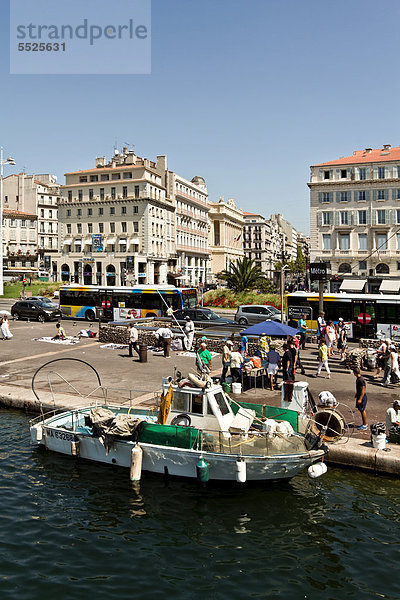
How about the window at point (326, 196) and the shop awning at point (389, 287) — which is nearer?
the shop awning at point (389, 287)

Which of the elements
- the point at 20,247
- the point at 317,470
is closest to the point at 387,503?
the point at 317,470

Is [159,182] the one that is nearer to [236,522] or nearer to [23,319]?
[23,319]

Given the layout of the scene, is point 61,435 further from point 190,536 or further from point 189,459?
point 190,536

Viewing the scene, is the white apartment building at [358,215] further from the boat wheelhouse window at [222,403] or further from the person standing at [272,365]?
the boat wheelhouse window at [222,403]

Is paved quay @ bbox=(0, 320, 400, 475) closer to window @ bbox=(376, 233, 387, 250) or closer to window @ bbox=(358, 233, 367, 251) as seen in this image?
window @ bbox=(376, 233, 387, 250)

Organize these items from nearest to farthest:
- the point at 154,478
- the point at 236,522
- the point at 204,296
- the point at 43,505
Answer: the point at 236,522, the point at 43,505, the point at 154,478, the point at 204,296

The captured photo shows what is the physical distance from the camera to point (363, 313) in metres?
29.8

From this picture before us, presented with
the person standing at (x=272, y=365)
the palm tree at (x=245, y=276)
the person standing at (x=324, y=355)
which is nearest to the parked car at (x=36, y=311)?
the palm tree at (x=245, y=276)

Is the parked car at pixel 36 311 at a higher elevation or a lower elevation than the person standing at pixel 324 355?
higher

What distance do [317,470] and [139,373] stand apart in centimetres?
1133

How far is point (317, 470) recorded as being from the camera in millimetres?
10977

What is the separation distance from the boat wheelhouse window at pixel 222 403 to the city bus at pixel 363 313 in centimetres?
1750

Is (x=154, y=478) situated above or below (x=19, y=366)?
below

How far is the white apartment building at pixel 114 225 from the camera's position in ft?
282
